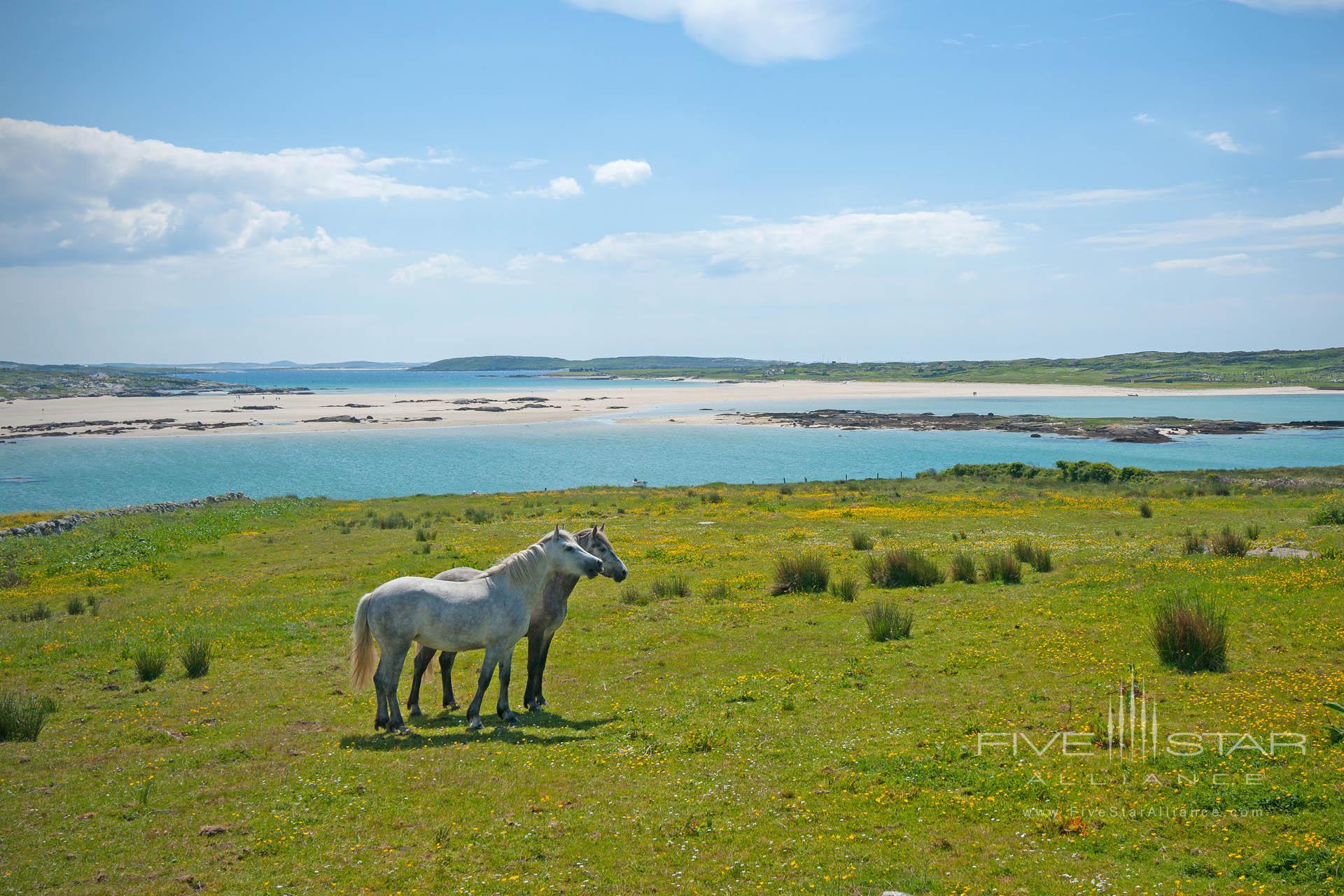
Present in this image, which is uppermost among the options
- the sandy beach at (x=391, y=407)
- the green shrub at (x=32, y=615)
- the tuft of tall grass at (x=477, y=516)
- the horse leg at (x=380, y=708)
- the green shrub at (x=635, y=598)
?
the sandy beach at (x=391, y=407)

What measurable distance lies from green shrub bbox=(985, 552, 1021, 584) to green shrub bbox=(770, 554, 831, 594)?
396 cm

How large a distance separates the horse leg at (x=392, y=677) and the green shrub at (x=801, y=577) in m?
10.4

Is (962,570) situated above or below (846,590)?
above

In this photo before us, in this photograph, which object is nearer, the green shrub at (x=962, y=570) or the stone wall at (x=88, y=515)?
the green shrub at (x=962, y=570)

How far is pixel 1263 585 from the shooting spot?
1492 centimetres

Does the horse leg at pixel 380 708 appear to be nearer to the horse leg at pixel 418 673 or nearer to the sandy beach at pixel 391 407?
the horse leg at pixel 418 673

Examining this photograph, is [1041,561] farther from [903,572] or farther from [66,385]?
[66,385]

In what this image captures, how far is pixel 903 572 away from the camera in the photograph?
1917cm

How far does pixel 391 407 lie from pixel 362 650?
13866cm

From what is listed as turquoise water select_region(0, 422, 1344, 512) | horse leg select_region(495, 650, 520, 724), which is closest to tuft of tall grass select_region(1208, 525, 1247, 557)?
horse leg select_region(495, 650, 520, 724)

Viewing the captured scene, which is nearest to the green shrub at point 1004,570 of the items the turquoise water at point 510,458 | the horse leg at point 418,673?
the horse leg at point 418,673

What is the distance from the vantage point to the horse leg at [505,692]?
10953 mm

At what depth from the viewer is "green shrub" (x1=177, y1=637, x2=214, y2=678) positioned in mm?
13578

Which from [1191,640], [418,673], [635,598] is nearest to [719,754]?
[418,673]
